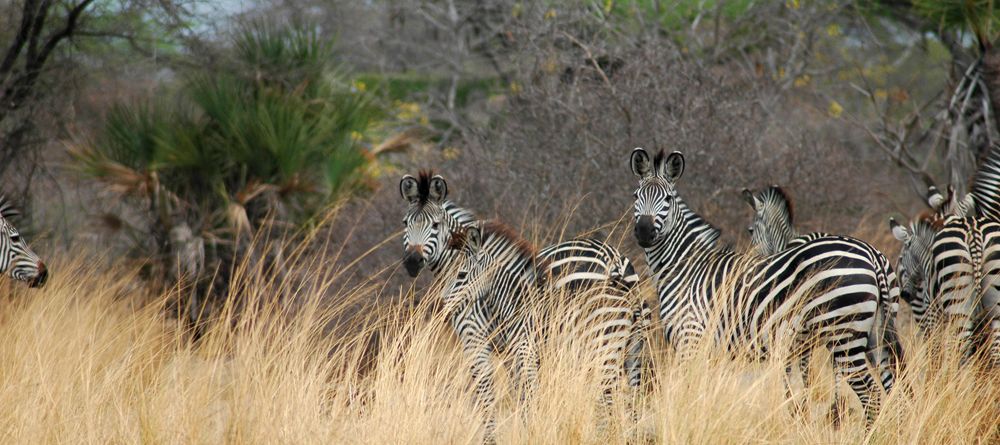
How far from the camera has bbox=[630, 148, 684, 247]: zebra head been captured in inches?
219

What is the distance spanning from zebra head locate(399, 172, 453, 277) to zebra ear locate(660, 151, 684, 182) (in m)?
1.17

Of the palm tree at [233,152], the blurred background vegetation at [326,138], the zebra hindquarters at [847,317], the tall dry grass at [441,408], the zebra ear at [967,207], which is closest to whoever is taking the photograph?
the tall dry grass at [441,408]

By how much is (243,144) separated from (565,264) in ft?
16.0

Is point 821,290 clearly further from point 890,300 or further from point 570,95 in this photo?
point 570,95

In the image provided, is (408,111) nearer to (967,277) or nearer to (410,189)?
(410,189)

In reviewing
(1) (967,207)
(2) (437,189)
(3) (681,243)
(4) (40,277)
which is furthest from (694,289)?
(4) (40,277)

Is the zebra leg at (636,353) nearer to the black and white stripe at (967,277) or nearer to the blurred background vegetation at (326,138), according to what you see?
the black and white stripe at (967,277)

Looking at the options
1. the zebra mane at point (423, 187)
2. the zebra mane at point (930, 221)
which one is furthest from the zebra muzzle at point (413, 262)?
the zebra mane at point (930, 221)

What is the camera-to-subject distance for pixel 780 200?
240 inches

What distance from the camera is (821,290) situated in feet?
16.1

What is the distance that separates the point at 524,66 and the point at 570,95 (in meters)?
1.93

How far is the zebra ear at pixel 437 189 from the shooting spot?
17.9 ft

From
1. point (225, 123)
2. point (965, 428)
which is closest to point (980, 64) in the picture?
point (965, 428)

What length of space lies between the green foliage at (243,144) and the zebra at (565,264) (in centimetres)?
396
